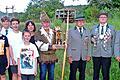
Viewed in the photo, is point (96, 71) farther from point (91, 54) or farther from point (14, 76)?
point (14, 76)

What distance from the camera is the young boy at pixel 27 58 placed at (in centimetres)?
695

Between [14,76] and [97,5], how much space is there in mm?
13087

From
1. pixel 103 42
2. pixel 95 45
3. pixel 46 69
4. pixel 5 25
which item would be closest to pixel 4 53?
pixel 5 25

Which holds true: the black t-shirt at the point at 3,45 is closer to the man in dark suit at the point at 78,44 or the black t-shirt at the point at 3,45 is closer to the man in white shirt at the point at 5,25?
the man in white shirt at the point at 5,25

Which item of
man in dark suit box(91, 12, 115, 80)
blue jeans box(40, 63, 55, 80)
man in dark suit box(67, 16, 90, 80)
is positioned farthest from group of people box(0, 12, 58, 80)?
man in dark suit box(91, 12, 115, 80)

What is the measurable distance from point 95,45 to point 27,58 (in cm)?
138

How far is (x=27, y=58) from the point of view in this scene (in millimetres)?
6957

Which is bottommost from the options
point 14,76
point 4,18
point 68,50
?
point 14,76

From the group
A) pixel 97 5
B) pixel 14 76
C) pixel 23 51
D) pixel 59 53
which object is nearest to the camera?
pixel 23 51

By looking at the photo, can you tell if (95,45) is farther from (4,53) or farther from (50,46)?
(4,53)

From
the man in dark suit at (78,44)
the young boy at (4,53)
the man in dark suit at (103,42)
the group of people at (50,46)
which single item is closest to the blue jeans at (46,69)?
the group of people at (50,46)

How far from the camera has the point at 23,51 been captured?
275 inches

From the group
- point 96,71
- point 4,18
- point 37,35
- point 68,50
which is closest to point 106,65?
point 96,71

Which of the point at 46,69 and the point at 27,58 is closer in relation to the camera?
the point at 27,58
